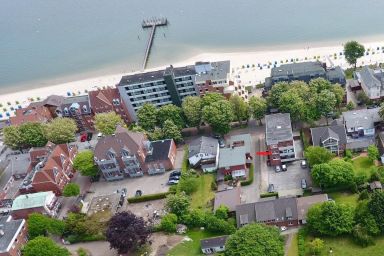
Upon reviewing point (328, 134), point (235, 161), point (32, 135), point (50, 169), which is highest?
point (32, 135)

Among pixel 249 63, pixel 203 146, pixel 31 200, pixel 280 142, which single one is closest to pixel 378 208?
pixel 280 142

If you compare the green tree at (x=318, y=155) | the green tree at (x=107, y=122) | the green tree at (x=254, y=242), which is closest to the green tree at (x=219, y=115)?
the green tree at (x=318, y=155)

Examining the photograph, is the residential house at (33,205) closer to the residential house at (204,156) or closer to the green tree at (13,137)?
the green tree at (13,137)

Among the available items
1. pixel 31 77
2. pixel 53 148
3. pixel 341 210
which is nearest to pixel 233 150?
→ pixel 341 210

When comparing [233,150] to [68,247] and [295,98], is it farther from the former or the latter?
[68,247]

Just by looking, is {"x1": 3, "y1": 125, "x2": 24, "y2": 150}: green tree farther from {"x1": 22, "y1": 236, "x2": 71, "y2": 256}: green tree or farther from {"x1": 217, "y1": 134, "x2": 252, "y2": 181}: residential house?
{"x1": 217, "y1": 134, "x2": 252, "y2": 181}: residential house

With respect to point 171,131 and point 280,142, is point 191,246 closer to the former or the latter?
point 280,142

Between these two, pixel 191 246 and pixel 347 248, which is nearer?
pixel 347 248
